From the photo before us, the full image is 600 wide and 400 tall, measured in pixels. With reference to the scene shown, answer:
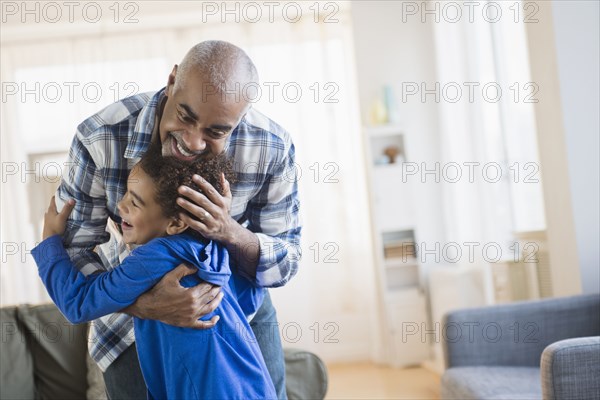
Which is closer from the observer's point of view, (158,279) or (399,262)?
(158,279)

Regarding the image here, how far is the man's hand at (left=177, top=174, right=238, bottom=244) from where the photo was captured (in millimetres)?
1325

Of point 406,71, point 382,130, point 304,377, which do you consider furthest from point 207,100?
point 406,71

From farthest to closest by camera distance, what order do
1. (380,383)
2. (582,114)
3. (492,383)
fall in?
(380,383)
(582,114)
(492,383)

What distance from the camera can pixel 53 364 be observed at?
2750mm

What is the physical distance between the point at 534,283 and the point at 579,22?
143 centimetres

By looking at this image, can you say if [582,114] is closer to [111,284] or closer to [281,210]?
[281,210]

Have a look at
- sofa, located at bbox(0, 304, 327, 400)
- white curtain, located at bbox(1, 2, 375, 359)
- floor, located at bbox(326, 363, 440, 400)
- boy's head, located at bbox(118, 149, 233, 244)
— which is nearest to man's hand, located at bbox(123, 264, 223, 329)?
boy's head, located at bbox(118, 149, 233, 244)

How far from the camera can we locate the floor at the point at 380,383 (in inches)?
166

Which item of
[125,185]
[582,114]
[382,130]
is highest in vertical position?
[382,130]

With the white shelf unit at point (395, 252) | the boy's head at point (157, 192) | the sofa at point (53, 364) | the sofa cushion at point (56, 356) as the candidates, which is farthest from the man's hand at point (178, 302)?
the white shelf unit at point (395, 252)

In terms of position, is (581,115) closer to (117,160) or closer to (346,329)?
(117,160)

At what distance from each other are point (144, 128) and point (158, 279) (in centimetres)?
34

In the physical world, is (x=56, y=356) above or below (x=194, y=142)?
below

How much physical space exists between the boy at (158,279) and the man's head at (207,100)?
4 centimetres
